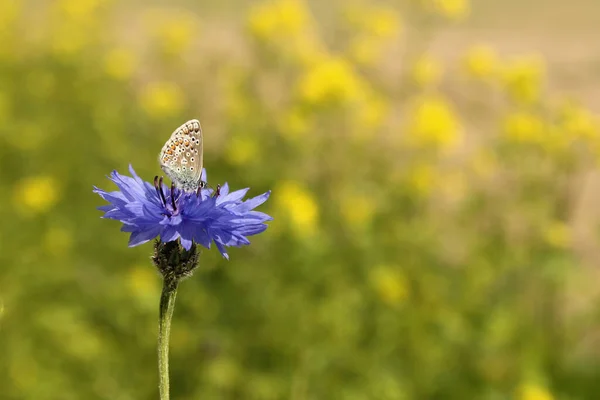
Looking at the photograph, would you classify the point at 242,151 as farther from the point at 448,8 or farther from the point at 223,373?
the point at 448,8

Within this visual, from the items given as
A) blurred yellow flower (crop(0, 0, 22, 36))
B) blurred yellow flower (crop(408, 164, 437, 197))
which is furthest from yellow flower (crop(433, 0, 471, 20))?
blurred yellow flower (crop(0, 0, 22, 36))

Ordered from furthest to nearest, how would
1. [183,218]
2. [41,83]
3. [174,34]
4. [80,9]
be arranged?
[80,9], [41,83], [174,34], [183,218]

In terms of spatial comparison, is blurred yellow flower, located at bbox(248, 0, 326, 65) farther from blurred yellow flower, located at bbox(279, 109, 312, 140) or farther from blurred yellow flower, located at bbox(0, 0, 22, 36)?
blurred yellow flower, located at bbox(0, 0, 22, 36)

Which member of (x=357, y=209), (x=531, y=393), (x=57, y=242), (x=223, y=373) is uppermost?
(x=357, y=209)

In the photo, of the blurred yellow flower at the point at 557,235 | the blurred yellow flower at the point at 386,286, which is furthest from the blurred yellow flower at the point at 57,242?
the blurred yellow flower at the point at 557,235

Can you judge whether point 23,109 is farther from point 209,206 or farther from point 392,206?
point 209,206

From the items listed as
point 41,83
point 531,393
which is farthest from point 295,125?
point 41,83

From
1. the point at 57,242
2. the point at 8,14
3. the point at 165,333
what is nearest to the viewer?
the point at 165,333
